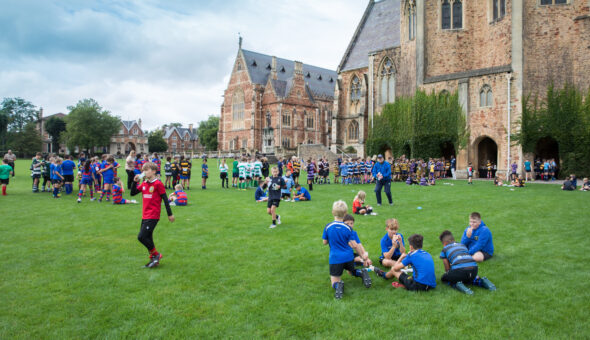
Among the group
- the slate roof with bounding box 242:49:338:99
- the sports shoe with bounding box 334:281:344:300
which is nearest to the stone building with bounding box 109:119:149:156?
the slate roof with bounding box 242:49:338:99

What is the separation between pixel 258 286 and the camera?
587 cm

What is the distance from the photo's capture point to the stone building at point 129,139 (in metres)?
93.4

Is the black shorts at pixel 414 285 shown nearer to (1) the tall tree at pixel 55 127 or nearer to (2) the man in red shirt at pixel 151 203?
(2) the man in red shirt at pixel 151 203

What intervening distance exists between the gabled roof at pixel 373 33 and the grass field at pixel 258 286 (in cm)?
3528

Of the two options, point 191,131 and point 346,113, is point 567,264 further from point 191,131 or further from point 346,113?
point 191,131

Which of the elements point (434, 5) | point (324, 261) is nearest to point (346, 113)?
point (434, 5)

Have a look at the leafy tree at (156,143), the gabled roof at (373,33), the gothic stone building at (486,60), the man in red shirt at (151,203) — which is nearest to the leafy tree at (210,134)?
the leafy tree at (156,143)

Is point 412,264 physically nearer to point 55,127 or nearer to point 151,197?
point 151,197

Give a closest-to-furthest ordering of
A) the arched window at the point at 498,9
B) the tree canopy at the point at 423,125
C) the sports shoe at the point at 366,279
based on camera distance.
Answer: the sports shoe at the point at 366,279 → the arched window at the point at 498,9 → the tree canopy at the point at 423,125

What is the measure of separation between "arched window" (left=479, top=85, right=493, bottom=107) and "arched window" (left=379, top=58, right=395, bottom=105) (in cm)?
916

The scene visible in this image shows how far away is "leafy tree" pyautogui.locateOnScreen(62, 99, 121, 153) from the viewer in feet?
229

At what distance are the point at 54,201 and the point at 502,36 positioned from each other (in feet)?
104

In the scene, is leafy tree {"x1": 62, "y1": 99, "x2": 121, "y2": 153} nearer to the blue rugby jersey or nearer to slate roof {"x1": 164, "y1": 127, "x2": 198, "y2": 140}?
slate roof {"x1": 164, "y1": 127, "x2": 198, "y2": 140}

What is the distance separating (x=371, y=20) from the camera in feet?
151
